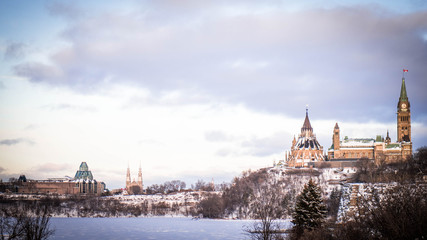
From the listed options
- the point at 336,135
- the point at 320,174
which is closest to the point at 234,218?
the point at 320,174

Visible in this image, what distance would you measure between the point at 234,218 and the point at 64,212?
200 ft

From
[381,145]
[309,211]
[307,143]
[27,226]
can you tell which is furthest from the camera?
[307,143]

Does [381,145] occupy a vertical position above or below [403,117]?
below

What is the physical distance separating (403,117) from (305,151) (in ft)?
98.3

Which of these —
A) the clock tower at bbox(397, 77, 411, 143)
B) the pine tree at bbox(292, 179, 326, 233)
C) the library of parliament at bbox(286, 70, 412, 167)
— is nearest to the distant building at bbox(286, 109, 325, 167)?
the library of parliament at bbox(286, 70, 412, 167)

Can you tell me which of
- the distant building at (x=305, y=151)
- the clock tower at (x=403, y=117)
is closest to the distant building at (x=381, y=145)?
the clock tower at (x=403, y=117)

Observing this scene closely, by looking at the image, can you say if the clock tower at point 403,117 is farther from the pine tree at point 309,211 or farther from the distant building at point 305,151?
the pine tree at point 309,211

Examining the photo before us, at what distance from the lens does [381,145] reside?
138625 millimetres

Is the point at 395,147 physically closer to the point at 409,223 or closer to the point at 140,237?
the point at 140,237

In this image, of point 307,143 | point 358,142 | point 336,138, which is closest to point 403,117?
point 358,142

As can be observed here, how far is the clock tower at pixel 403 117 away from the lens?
142 metres

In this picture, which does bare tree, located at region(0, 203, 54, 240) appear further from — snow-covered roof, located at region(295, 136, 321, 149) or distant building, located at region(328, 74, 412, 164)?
snow-covered roof, located at region(295, 136, 321, 149)

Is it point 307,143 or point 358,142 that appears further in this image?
point 307,143

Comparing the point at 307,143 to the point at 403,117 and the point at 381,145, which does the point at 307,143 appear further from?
the point at 403,117
